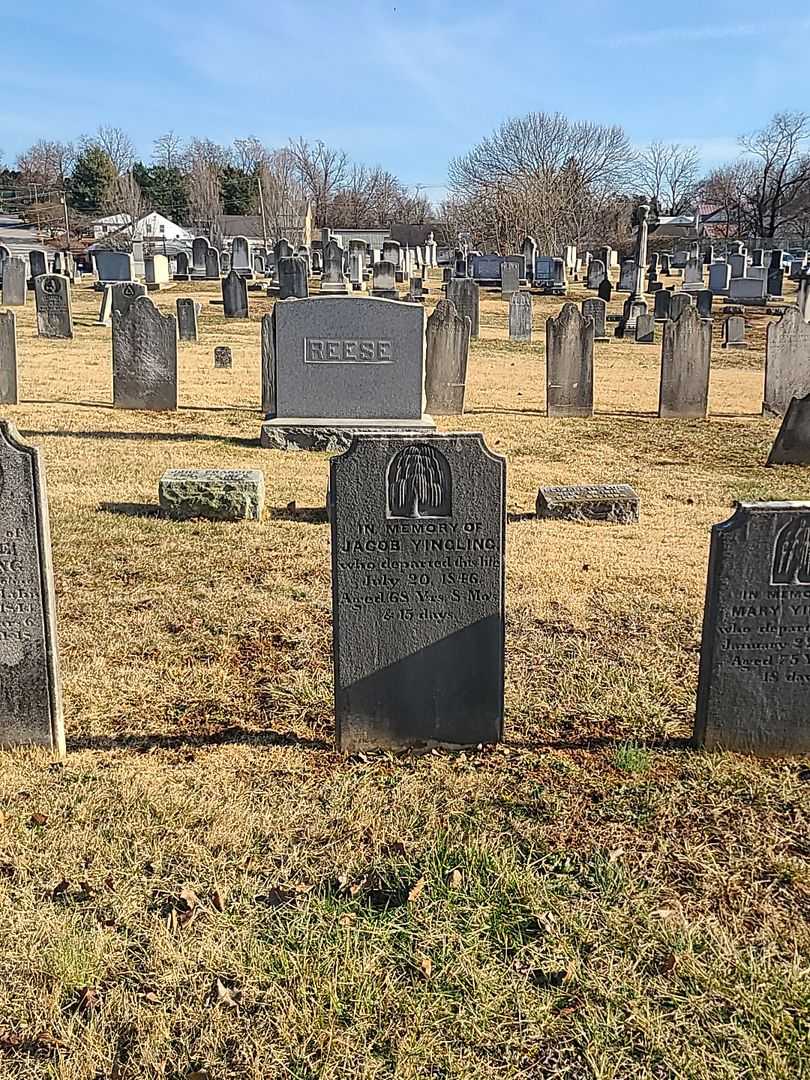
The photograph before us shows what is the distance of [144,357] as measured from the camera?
1255 cm

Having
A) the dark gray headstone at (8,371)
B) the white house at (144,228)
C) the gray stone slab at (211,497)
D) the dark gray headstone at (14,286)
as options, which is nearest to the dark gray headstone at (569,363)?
the gray stone slab at (211,497)

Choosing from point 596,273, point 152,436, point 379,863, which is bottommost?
point 379,863

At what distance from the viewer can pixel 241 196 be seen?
284 feet

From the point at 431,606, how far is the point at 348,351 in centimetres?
669

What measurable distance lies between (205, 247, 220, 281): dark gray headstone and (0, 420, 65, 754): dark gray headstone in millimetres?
39440

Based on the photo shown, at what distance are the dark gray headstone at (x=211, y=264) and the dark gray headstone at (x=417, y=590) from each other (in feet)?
130

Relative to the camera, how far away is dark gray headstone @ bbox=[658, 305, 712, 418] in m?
12.8

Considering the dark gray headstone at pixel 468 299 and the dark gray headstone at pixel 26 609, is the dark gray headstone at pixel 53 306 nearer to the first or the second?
the dark gray headstone at pixel 468 299

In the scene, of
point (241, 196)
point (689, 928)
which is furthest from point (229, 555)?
point (241, 196)

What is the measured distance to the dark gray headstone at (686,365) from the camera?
42.1ft

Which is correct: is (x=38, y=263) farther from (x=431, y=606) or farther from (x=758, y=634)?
(x=758, y=634)

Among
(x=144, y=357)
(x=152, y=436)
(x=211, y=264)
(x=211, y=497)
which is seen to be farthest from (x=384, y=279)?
(x=211, y=497)

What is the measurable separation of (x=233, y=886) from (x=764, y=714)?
2347 millimetres

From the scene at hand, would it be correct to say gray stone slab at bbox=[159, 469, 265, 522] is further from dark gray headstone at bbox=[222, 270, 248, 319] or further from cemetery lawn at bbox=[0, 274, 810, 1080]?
dark gray headstone at bbox=[222, 270, 248, 319]
